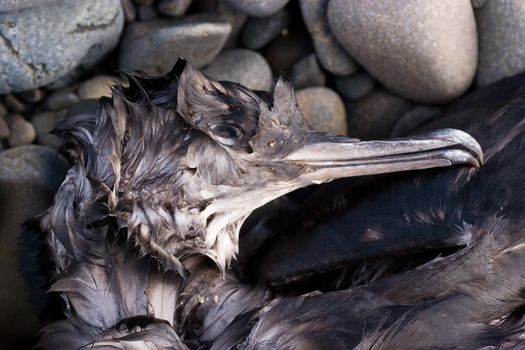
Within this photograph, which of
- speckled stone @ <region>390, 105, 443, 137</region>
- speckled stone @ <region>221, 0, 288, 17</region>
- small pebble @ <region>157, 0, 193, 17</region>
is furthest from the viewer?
speckled stone @ <region>390, 105, 443, 137</region>

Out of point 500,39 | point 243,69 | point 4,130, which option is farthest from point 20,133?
point 500,39

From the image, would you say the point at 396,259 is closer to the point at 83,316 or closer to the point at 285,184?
the point at 285,184

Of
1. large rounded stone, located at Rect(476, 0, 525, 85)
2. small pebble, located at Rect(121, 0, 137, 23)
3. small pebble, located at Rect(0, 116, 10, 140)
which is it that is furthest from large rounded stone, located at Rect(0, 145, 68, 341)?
large rounded stone, located at Rect(476, 0, 525, 85)

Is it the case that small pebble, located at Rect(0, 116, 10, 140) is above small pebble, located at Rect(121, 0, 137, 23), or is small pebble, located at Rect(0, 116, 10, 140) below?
below

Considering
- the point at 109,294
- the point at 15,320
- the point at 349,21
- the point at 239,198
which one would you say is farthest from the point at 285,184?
the point at 15,320

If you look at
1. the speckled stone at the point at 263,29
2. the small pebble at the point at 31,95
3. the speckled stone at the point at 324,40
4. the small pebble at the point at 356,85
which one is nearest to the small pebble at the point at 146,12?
the speckled stone at the point at 263,29

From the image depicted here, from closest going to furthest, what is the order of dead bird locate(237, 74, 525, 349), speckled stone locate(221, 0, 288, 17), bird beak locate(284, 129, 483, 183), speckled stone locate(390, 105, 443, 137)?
dead bird locate(237, 74, 525, 349) < bird beak locate(284, 129, 483, 183) < speckled stone locate(221, 0, 288, 17) < speckled stone locate(390, 105, 443, 137)

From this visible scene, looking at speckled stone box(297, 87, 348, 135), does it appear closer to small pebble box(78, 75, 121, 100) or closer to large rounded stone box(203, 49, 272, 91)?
large rounded stone box(203, 49, 272, 91)
